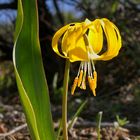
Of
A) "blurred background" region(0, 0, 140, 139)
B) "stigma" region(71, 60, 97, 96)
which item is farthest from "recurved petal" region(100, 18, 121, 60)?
"blurred background" region(0, 0, 140, 139)

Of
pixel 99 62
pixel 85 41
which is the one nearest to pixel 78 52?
pixel 85 41

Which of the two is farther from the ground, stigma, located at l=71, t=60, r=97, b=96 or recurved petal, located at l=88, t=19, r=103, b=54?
recurved petal, located at l=88, t=19, r=103, b=54

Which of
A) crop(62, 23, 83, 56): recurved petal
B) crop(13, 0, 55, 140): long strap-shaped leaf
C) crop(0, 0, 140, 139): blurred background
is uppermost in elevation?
crop(62, 23, 83, 56): recurved petal

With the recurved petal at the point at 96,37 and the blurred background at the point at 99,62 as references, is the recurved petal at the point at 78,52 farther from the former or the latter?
the blurred background at the point at 99,62

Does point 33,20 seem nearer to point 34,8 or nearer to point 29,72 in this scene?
point 34,8

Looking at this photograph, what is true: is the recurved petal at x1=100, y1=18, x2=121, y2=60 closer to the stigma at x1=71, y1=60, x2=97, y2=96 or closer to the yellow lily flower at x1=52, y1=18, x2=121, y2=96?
the yellow lily flower at x1=52, y1=18, x2=121, y2=96

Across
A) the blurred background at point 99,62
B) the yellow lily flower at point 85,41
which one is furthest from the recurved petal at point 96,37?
the blurred background at point 99,62

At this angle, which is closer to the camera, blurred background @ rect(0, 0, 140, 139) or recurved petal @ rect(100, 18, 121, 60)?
recurved petal @ rect(100, 18, 121, 60)

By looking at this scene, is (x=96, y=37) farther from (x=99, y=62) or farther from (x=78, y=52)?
(x=99, y=62)
